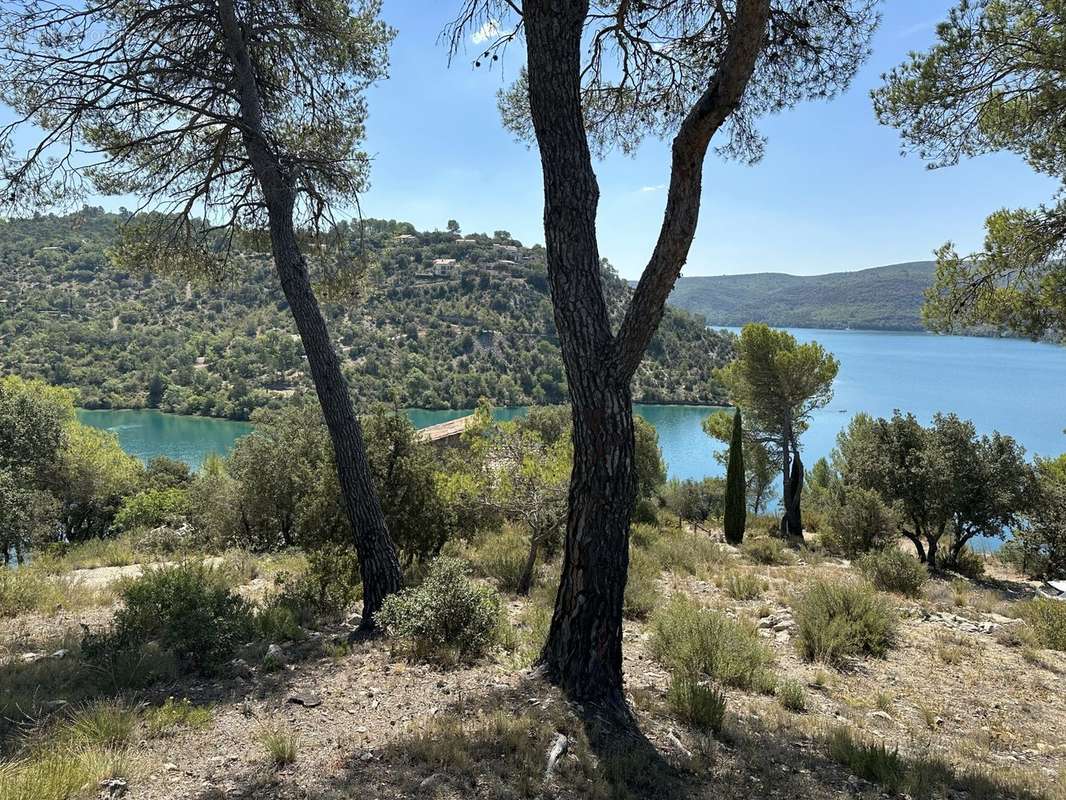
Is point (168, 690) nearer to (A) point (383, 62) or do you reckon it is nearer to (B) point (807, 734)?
(B) point (807, 734)

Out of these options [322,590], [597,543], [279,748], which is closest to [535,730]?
[597,543]

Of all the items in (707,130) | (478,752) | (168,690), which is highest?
(707,130)

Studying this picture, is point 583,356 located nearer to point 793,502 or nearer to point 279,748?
point 279,748

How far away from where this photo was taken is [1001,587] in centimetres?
1148

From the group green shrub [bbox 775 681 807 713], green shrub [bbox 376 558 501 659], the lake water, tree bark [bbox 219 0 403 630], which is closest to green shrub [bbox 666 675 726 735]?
green shrub [bbox 775 681 807 713]

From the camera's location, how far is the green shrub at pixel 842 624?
5672 mm

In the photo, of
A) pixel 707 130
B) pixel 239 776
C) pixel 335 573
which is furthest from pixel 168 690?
pixel 707 130

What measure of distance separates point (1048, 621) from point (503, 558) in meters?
6.73

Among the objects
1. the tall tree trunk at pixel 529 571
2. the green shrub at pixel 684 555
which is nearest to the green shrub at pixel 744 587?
the green shrub at pixel 684 555

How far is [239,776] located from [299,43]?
6481 mm

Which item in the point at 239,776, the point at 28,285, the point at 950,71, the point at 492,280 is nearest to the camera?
the point at 239,776

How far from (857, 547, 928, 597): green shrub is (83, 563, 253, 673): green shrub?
9.09 m

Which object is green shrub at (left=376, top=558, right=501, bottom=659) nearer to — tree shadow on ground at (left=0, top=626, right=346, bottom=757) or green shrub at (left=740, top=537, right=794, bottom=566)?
tree shadow on ground at (left=0, top=626, right=346, bottom=757)

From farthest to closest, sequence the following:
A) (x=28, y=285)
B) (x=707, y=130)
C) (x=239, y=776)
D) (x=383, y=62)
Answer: (x=28, y=285) < (x=383, y=62) < (x=707, y=130) < (x=239, y=776)
